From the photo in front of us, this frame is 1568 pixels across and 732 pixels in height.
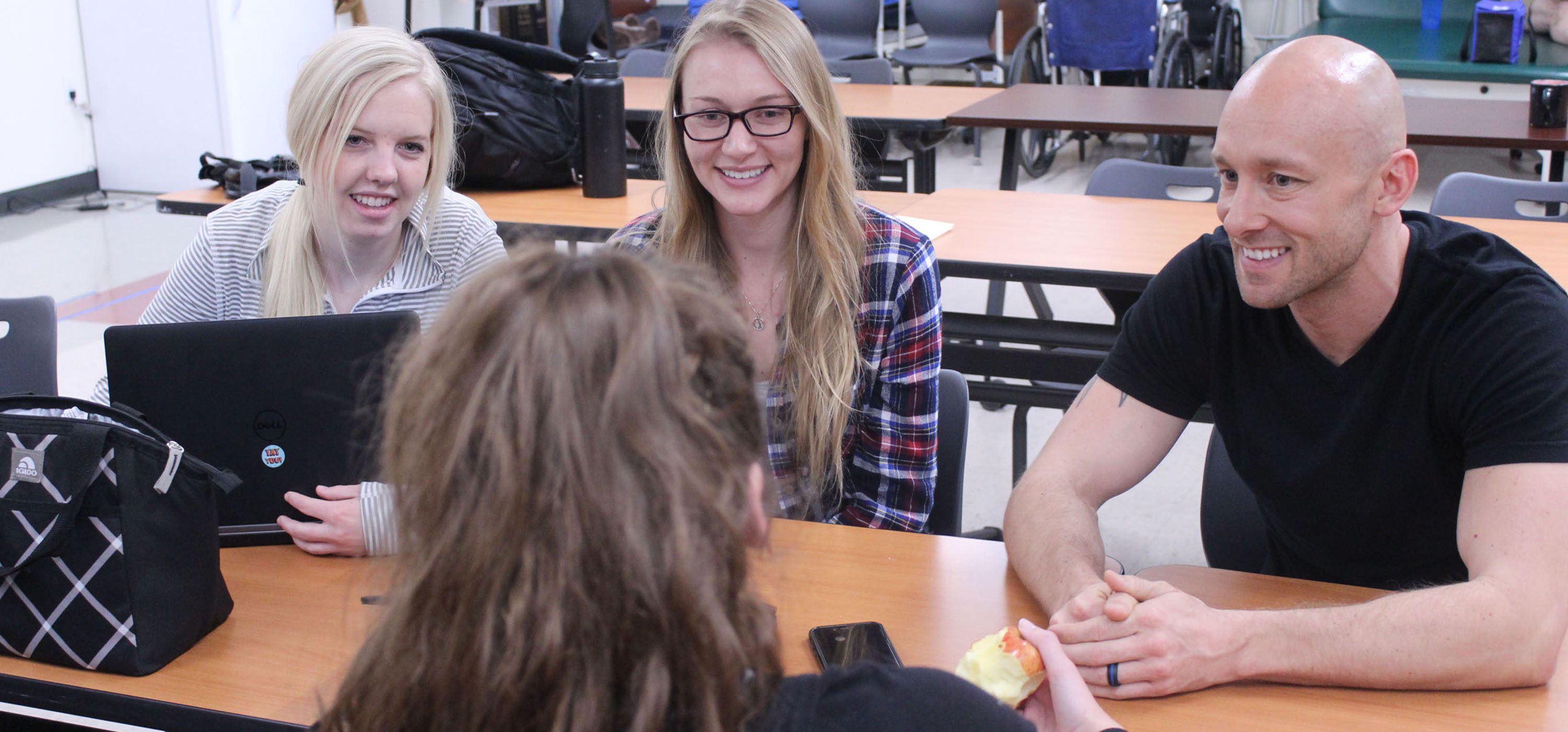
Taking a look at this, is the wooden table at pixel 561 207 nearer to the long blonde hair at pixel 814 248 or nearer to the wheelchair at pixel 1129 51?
the long blonde hair at pixel 814 248

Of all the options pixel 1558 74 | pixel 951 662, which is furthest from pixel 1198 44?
pixel 951 662

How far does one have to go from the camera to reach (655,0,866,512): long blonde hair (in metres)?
1.68

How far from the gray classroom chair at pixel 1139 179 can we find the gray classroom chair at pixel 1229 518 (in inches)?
56.6

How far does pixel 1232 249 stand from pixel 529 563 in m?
1.06

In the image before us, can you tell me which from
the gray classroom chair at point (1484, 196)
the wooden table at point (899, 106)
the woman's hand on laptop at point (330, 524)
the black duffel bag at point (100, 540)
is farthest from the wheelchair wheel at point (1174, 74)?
the black duffel bag at point (100, 540)

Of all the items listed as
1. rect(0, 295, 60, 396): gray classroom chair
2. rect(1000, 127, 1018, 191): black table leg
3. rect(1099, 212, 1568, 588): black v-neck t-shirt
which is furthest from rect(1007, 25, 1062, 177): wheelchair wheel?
rect(0, 295, 60, 396): gray classroom chair

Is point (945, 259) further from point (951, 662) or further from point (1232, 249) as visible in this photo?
point (951, 662)

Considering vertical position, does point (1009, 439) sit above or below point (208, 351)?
below

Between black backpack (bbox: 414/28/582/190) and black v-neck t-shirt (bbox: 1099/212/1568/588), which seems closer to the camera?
black v-neck t-shirt (bbox: 1099/212/1568/588)

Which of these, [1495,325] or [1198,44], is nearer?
[1495,325]

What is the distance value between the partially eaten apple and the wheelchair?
492 cm

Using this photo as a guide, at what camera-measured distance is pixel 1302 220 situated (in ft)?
4.41

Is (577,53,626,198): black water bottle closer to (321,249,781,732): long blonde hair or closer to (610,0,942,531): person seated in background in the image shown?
(610,0,942,531): person seated in background

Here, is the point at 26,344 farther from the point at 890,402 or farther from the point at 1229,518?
the point at 1229,518
